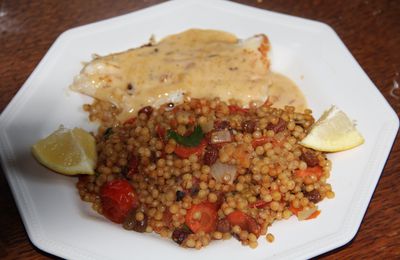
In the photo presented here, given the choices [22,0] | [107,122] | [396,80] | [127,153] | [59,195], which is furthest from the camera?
[22,0]

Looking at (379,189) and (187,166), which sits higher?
(187,166)

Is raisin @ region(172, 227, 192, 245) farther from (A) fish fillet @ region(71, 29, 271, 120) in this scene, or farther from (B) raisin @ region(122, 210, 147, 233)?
(A) fish fillet @ region(71, 29, 271, 120)

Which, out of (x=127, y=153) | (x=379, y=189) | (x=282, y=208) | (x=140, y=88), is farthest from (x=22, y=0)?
(x=379, y=189)

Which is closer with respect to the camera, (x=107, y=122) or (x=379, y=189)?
(x=379, y=189)

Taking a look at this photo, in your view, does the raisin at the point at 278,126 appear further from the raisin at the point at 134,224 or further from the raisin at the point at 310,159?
the raisin at the point at 134,224

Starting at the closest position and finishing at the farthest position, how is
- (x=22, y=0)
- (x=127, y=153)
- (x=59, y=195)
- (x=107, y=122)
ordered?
(x=59, y=195) < (x=127, y=153) < (x=107, y=122) < (x=22, y=0)

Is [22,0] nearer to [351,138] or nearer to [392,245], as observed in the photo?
[351,138]
